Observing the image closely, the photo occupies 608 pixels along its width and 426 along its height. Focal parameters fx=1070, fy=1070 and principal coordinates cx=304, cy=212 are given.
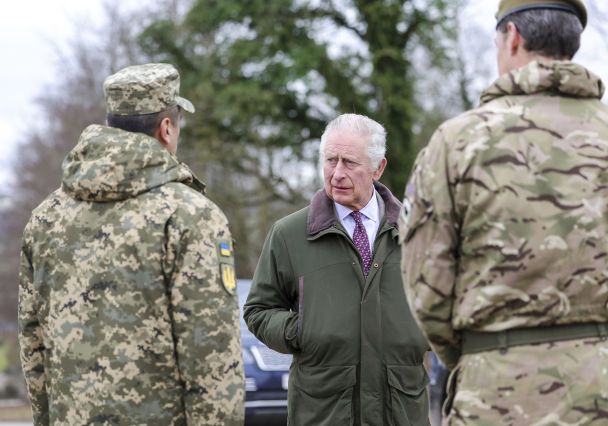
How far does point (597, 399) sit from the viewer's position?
3119 mm

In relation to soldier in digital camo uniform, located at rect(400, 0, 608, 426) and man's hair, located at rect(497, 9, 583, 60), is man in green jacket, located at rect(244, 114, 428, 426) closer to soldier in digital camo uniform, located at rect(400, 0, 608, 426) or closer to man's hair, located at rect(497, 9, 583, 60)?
soldier in digital camo uniform, located at rect(400, 0, 608, 426)

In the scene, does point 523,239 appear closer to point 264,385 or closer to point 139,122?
point 139,122

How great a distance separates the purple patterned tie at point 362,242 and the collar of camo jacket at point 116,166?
1199mm

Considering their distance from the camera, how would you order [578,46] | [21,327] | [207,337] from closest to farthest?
[578,46]
[207,337]
[21,327]

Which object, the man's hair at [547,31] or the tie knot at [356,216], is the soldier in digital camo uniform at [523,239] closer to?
the man's hair at [547,31]

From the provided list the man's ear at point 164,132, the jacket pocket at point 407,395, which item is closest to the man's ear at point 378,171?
the jacket pocket at point 407,395

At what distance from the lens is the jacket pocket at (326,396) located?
4.66 metres

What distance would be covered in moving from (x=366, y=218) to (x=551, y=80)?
195 centimetres

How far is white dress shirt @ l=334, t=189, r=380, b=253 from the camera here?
502 centimetres

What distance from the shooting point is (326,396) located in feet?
15.5

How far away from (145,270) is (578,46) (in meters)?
1.67

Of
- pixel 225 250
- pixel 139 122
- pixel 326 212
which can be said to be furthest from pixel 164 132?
pixel 326 212

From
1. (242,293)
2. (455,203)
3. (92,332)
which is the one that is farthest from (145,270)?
(242,293)

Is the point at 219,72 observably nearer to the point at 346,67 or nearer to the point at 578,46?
the point at 346,67
